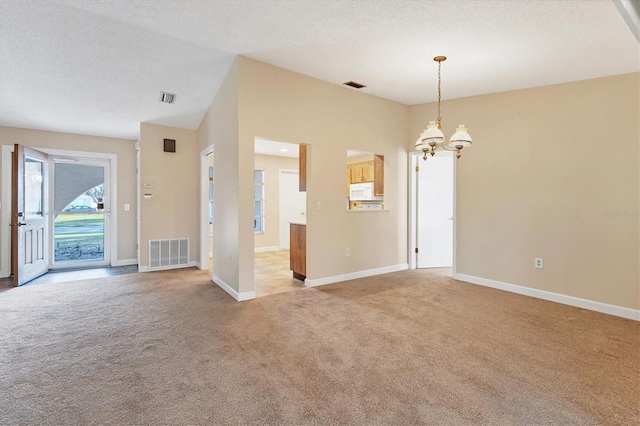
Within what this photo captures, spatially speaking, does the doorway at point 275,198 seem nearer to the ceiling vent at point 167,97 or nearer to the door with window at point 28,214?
the ceiling vent at point 167,97

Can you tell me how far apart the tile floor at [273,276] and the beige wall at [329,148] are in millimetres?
384

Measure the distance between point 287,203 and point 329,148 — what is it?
418 cm

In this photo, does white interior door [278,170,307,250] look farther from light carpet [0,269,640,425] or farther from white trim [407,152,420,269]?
light carpet [0,269,640,425]

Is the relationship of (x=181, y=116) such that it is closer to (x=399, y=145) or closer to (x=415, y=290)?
(x=399, y=145)

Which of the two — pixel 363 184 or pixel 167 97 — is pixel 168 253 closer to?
pixel 167 97

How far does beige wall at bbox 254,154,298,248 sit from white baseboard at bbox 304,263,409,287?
12.5 feet

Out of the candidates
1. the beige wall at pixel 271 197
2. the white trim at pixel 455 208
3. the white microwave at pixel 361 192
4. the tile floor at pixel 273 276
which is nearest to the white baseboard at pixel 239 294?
the tile floor at pixel 273 276

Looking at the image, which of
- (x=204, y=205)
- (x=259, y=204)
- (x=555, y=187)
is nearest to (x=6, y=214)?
(x=204, y=205)

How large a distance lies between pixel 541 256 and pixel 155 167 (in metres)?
6.30

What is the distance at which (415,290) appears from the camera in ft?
14.1

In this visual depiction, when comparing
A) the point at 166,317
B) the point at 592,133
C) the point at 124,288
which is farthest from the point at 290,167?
the point at 592,133

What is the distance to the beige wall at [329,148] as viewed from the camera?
387 centimetres

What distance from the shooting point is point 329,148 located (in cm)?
461

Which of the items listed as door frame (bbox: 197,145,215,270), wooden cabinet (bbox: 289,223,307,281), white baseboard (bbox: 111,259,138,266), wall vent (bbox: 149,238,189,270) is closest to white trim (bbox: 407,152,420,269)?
wooden cabinet (bbox: 289,223,307,281)
